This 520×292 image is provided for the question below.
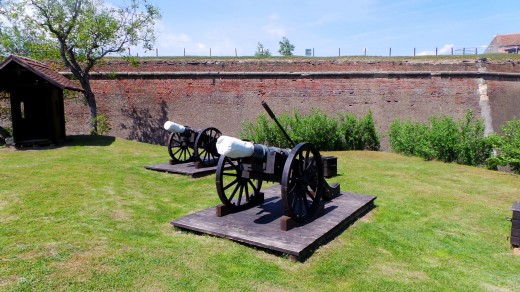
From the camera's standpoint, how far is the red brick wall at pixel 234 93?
15.6 m

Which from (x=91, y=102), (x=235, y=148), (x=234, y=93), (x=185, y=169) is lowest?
(x=185, y=169)

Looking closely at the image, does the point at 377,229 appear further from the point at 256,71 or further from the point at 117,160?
the point at 256,71

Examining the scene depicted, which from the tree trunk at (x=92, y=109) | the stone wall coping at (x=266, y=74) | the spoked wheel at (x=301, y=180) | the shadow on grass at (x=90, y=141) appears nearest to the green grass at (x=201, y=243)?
the spoked wheel at (x=301, y=180)

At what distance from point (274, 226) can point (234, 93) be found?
11979mm

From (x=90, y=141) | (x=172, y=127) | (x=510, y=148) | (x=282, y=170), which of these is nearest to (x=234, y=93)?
(x=90, y=141)

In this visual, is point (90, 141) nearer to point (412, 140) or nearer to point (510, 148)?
point (412, 140)

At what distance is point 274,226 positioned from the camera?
435 centimetres

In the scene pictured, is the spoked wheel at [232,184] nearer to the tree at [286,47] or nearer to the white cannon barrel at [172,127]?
the white cannon barrel at [172,127]

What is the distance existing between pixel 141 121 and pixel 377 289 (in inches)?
551

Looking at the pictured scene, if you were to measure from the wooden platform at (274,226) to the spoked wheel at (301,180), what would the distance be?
188 millimetres

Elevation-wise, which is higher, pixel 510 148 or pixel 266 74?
pixel 266 74

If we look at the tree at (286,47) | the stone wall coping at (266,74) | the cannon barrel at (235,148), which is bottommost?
the cannon barrel at (235,148)

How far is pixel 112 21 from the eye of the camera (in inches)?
538

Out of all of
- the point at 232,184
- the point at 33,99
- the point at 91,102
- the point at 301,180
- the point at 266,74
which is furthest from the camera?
the point at 266,74
